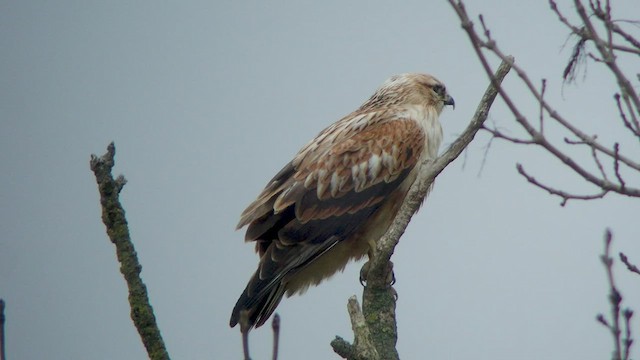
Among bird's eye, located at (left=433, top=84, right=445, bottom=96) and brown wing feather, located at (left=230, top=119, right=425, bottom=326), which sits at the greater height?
bird's eye, located at (left=433, top=84, right=445, bottom=96)

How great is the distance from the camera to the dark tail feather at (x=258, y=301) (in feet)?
23.9

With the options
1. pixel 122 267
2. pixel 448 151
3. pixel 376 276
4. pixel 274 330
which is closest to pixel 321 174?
pixel 376 276

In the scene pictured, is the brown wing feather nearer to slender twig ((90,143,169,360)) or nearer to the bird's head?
the bird's head

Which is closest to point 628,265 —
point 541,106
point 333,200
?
point 541,106

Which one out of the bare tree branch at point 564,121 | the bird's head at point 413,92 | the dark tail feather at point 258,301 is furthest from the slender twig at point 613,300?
the bird's head at point 413,92

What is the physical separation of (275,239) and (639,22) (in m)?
3.68

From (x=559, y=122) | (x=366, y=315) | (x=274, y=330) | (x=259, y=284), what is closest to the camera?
(x=274, y=330)

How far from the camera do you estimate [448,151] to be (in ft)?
20.1

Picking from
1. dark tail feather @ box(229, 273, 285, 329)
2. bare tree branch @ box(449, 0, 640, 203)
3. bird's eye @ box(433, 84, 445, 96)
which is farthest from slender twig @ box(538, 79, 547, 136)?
bird's eye @ box(433, 84, 445, 96)

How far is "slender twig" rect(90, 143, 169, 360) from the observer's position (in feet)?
15.5

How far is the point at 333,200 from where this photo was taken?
823cm

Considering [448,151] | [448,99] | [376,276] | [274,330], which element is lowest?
[274,330]

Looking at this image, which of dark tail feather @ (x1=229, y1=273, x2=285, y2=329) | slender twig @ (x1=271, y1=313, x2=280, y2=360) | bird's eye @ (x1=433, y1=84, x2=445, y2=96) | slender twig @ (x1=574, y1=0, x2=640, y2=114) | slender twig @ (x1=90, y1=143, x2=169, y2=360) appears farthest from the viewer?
bird's eye @ (x1=433, y1=84, x2=445, y2=96)

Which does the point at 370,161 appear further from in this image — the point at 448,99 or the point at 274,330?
the point at 274,330
